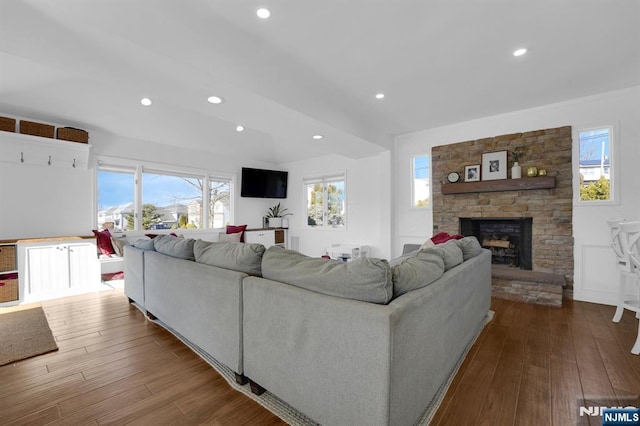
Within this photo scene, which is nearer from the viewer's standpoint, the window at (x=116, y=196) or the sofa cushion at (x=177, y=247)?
the sofa cushion at (x=177, y=247)

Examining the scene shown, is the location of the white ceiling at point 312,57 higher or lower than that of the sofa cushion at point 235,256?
higher

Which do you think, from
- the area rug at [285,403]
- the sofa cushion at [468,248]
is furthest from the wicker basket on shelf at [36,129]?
the sofa cushion at [468,248]

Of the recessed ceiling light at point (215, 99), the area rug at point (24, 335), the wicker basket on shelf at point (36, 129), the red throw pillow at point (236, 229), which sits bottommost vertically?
the area rug at point (24, 335)

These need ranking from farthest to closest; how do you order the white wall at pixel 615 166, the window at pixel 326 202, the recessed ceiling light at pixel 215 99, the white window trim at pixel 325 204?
the window at pixel 326 202 < the white window trim at pixel 325 204 < the white wall at pixel 615 166 < the recessed ceiling light at pixel 215 99

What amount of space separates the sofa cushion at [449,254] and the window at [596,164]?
282 cm

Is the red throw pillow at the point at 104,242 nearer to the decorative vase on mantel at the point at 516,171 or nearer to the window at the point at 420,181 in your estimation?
the window at the point at 420,181

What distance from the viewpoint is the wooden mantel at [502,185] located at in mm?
3836

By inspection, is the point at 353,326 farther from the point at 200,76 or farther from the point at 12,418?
the point at 200,76

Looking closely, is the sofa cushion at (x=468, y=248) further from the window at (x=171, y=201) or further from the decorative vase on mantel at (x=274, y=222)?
the window at (x=171, y=201)

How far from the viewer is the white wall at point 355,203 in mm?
5305

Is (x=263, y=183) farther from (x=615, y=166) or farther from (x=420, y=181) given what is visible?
(x=615, y=166)

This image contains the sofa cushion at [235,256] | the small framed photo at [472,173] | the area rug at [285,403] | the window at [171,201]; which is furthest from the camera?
the window at [171,201]

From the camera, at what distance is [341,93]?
3521 millimetres

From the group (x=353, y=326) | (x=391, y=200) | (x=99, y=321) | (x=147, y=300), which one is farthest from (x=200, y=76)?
(x=391, y=200)
